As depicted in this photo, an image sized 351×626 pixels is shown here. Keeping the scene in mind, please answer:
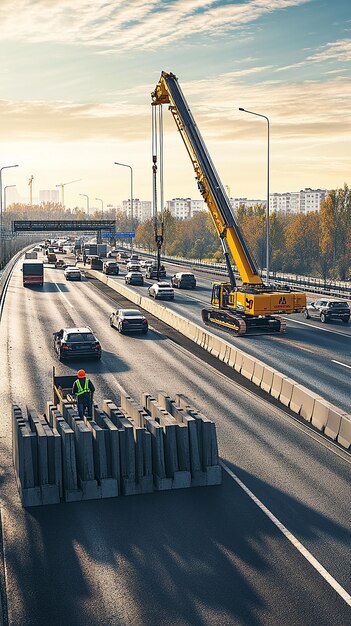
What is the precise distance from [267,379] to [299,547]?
1317 centimetres

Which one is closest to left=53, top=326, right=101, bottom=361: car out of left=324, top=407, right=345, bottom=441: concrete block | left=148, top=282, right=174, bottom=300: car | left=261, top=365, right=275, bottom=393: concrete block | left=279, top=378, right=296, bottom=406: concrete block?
left=261, top=365, right=275, bottom=393: concrete block

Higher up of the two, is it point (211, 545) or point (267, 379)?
point (267, 379)

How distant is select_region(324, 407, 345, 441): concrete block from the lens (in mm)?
21141

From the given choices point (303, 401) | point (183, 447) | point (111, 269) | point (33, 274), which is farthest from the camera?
point (111, 269)

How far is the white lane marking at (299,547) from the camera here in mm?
12675

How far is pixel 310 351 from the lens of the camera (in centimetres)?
3562

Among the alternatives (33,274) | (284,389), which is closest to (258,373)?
(284,389)

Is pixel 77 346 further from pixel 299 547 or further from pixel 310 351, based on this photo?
pixel 299 547

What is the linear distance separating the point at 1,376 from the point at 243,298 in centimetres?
1467

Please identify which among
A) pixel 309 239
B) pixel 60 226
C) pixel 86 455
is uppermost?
pixel 60 226

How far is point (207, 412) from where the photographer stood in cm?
2386

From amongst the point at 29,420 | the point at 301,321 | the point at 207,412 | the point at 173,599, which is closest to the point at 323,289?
the point at 301,321

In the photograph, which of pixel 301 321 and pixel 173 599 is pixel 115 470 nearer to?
pixel 173 599

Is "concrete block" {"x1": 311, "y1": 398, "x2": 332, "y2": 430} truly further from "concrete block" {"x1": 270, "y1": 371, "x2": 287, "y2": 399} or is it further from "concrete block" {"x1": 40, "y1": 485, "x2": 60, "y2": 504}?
"concrete block" {"x1": 40, "y1": 485, "x2": 60, "y2": 504}
